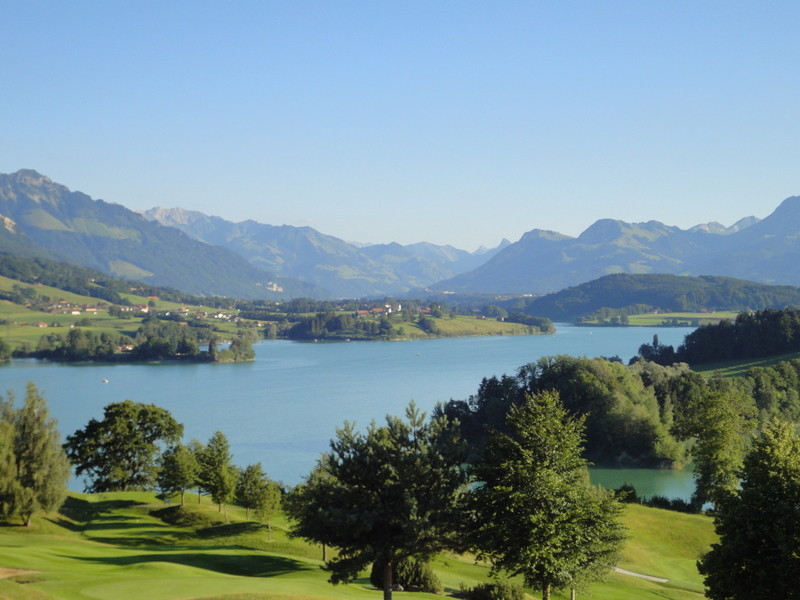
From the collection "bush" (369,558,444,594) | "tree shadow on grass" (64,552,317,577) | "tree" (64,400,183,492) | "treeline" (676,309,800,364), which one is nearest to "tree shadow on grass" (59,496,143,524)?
"tree" (64,400,183,492)

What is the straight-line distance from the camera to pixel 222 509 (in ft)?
150

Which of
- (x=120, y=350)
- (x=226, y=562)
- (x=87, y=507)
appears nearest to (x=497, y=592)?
(x=226, y=562)

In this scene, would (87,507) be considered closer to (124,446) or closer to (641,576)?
(124,446)

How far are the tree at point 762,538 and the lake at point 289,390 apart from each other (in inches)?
1540

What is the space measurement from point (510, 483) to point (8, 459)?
1014 inches

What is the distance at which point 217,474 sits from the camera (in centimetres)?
4062

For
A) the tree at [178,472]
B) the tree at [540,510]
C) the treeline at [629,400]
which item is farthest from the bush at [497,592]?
the treeline at [629,400]

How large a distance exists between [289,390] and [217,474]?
75752 millimetres

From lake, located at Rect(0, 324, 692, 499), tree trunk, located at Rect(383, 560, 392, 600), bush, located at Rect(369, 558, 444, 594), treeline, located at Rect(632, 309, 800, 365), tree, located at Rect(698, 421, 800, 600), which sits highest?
treeline, located at Rect(632, 309, 800, 365)

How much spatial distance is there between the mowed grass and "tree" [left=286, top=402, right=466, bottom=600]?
8.37 feet

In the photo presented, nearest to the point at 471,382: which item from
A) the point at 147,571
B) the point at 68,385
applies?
the point at 68,385

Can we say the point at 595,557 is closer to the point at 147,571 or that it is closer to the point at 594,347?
the point at 147,571

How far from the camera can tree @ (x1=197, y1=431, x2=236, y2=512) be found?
40.7m

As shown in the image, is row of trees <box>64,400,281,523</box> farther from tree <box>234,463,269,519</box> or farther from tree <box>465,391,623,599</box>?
tree <box>465,391,623,599</box>
